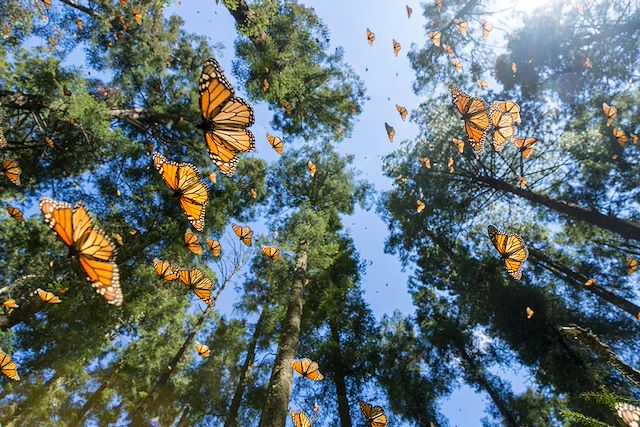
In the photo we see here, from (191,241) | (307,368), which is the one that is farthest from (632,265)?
(191,241)

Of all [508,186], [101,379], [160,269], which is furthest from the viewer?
[101,379]

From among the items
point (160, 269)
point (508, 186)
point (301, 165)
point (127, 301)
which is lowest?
point (160, 269)

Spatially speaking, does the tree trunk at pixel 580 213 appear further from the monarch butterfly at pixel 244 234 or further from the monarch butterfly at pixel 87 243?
the monarch butterfly at pixel 87 243

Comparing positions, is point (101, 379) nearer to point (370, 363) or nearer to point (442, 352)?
point (370, 363)

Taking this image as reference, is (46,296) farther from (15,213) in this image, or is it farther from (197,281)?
(197,281)

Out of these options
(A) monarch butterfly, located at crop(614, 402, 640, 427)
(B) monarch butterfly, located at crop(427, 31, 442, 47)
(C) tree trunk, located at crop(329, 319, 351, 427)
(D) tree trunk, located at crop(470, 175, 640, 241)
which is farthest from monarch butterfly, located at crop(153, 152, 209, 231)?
(B) monarch butterfly, located at crop(427, 31, 442, 47)

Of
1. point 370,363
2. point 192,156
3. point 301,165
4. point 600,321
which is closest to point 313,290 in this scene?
point 370,363

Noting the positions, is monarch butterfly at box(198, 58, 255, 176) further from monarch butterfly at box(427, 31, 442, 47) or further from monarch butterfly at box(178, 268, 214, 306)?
monarch butterfly at box(427, 31, 442, 47)
